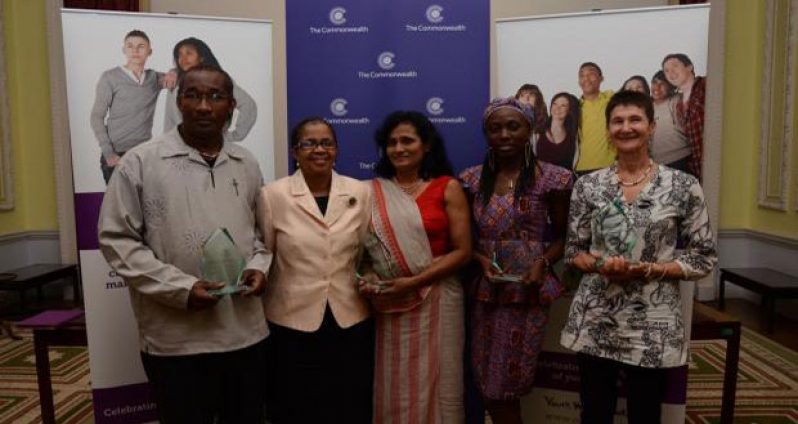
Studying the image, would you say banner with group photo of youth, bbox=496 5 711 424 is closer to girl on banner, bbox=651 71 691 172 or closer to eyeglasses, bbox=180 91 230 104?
girl on banner, bbox=651 71 691 172

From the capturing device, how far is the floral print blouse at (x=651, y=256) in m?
1.86

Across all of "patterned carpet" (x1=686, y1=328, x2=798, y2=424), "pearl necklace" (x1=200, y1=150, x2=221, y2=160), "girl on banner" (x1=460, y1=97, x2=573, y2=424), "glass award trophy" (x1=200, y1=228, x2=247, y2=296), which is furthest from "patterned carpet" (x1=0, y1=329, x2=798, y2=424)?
"pearl necklace" (x1=200, y1=150, x2=221, y2=160)

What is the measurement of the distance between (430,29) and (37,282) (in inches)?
167

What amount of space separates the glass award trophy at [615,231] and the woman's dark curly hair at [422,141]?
71cm

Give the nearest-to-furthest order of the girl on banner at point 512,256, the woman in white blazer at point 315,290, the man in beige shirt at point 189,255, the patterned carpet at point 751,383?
the man in beige shirt at point 189,255 → the woman in white blazer at point 315,290 → the girl on banner at point 512,256 → the patterned carpet at point 751,383

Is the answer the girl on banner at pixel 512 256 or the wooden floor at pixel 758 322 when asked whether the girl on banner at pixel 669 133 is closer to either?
the girl on banner at pixel 512 256

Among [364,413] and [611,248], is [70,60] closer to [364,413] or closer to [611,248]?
[364,413]

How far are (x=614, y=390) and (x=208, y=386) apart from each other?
1.39 m

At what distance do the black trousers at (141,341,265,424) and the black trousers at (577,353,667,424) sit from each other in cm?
114

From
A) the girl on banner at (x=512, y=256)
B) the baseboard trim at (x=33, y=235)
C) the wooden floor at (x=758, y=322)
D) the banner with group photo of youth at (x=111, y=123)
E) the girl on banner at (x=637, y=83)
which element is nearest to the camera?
the girl on banner at (x=512, y=256)

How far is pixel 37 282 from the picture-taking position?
16.5 feet

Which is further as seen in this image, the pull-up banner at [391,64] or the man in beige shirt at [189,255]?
the pull-up banner at [391,64]

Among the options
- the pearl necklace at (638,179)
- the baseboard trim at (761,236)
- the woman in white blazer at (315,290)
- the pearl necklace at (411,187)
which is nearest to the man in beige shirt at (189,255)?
the woman in white blazer at (315,290)

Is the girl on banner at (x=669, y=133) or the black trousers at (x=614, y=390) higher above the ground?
the girl on banner at (x=669, y=133)
